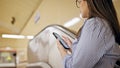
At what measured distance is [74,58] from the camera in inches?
38.5

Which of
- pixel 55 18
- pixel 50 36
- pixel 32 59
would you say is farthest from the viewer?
pixel 55 18

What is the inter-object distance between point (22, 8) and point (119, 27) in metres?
3.59

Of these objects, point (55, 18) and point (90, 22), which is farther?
point (55, 18)

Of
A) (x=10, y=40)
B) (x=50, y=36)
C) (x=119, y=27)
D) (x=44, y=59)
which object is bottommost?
(x=10, y=40)

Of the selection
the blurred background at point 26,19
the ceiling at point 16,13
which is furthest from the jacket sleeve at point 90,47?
the ceiling at point 16,13

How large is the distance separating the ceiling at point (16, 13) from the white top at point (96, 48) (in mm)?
2932

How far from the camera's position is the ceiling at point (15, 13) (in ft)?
14.0

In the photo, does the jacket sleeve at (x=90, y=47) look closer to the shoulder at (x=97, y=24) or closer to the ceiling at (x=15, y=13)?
the shoulder at (x=97, y=24)

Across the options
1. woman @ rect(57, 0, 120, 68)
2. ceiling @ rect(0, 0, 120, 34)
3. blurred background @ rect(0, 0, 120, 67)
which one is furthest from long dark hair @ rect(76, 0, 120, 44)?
ceiling @ rect(0, 0, 120, 34)

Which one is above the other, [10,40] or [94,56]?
[94,56]

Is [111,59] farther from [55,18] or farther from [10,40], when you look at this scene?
[10,40]

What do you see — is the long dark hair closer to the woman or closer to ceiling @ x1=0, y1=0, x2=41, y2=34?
the woman

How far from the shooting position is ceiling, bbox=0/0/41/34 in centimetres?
426

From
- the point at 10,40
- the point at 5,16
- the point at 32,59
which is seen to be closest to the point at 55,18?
the point at 32,59
